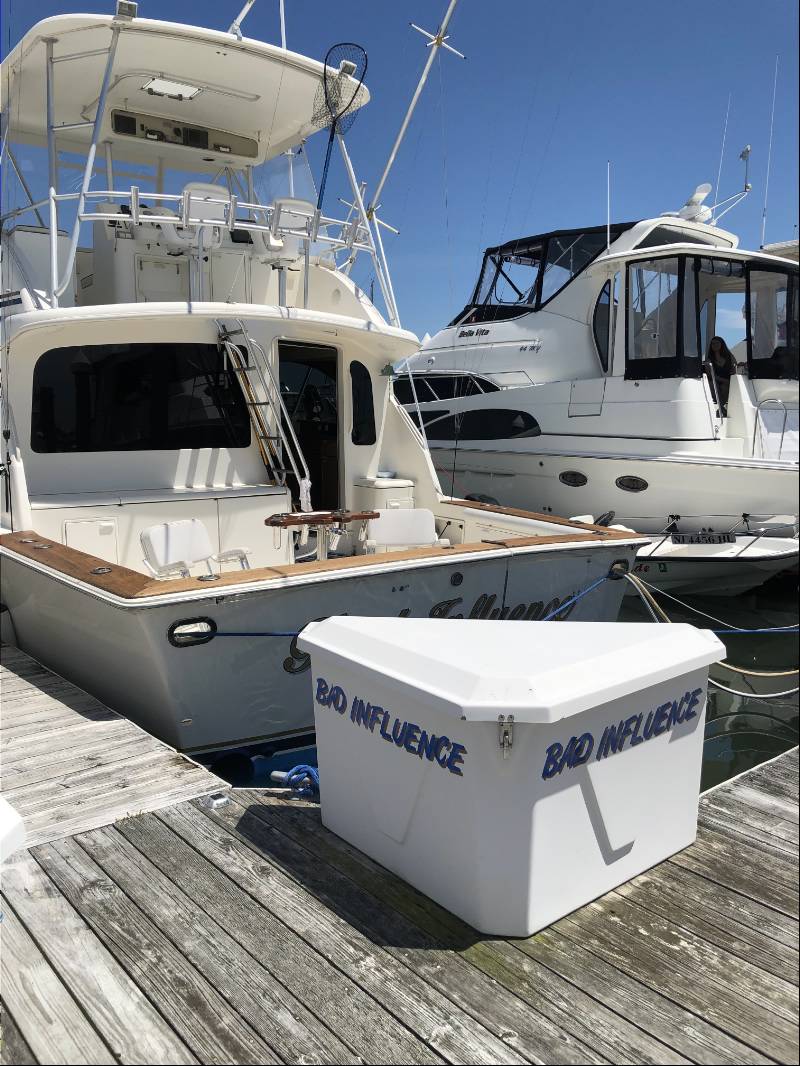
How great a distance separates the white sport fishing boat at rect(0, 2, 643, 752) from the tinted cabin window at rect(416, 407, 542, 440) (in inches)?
178

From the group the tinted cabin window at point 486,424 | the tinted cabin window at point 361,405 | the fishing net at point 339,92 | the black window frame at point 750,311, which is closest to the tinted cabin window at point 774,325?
the black window frame at point 750,311

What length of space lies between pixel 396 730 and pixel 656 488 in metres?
8.13

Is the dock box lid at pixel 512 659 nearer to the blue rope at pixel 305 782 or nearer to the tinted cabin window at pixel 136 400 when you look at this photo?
the blue rope at pixel 305 782

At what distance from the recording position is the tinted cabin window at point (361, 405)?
687cm

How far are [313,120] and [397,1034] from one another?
6.27m

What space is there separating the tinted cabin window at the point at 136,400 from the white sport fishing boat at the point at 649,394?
3155 millimetres

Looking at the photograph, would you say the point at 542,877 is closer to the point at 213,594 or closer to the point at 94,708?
the point at 213,594

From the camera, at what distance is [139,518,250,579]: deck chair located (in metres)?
4.60

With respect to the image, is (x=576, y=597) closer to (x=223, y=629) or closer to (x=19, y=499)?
(x=223, y=629)

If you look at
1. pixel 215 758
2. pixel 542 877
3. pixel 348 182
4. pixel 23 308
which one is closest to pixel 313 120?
pixel 348 182

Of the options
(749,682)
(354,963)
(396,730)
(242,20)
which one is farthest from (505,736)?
(749,682)

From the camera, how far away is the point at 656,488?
988 cm

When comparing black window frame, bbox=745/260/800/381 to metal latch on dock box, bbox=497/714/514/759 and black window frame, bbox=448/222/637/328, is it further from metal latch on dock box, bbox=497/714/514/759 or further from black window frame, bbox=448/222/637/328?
metal latch on dock box, bbox=497/714/514/759

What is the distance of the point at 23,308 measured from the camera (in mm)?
5625
